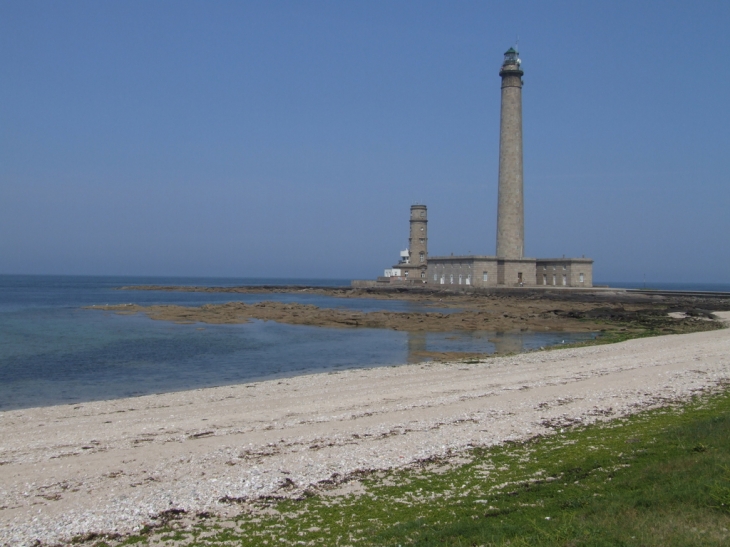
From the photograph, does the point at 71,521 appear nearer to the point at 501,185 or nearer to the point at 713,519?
the point at 713,519

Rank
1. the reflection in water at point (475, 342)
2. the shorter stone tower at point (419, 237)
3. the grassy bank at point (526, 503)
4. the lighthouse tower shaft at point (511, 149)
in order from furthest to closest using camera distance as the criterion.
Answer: the shorter stone tower at point (419, 237)
the lighthouse tower shaft at point (511, 149)
the reflection in water at point (475, 342)
the grassy bank at point (526, 503)

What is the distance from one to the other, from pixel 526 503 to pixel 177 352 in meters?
20.4

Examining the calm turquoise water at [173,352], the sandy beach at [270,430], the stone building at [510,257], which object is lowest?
the calm turquoise water at [173,352]

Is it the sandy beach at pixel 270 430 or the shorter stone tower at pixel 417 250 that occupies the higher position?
the shorter stone tower at pixel 417 250

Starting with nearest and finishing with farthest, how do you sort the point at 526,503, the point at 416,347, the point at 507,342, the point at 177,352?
the point at 526,503 → the point at 177,352 → the point at 416,347 → the point at 507,342

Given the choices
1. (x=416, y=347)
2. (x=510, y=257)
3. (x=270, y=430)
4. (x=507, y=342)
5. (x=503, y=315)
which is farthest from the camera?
(x=510, y=257)

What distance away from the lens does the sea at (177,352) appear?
17.8 m

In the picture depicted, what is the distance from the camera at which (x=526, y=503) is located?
20.3 ft

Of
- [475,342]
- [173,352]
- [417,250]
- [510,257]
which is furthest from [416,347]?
[417,250]

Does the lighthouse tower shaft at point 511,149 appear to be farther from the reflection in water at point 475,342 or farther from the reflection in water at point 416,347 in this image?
the reflection in water at point 416,347

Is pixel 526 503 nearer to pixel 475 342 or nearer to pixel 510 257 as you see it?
pixel 475 342

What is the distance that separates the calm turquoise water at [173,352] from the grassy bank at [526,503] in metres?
10.5

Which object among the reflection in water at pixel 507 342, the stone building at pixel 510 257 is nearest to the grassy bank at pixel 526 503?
the reflection in water at pixel 507 342

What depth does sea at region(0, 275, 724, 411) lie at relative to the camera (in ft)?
58.5
